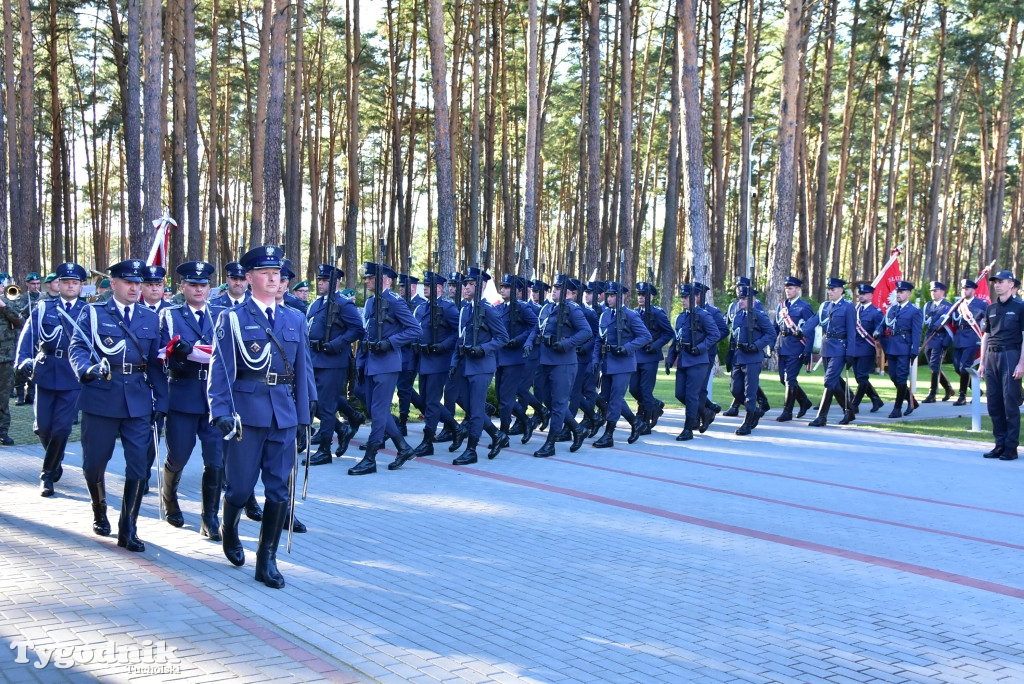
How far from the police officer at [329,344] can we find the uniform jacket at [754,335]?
19.2ft

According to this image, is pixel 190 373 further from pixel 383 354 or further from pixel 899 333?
pixel 899 333

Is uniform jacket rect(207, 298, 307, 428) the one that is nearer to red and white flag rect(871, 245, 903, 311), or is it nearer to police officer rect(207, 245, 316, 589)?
police officer rect(207, 245, 316, 589)

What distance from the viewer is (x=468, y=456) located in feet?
37.1

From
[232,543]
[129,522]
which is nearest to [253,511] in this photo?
[129,522]

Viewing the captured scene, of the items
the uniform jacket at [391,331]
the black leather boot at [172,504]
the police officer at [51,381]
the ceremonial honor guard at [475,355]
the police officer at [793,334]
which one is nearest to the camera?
the black leather boot at [172,504]

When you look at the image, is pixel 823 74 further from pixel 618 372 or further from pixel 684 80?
pixel 618 372

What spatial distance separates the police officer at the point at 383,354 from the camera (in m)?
10.4

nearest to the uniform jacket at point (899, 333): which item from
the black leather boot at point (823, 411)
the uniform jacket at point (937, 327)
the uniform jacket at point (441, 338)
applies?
the uniform jacket at point (937, 327)

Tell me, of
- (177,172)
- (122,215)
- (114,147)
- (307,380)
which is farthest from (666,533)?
(114,147)

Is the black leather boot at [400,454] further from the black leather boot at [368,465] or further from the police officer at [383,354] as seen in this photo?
the black leather boot at [368,465]

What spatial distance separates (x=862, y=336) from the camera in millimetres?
15422

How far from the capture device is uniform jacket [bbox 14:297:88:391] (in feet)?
30.3

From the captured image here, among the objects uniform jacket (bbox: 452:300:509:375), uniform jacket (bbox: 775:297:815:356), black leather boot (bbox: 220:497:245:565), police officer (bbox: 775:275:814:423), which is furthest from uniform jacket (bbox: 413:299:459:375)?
uniform jacket (bbox: 775:297:815:356)

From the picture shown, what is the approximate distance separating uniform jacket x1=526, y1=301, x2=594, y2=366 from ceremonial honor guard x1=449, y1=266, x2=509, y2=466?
27.6 inches
